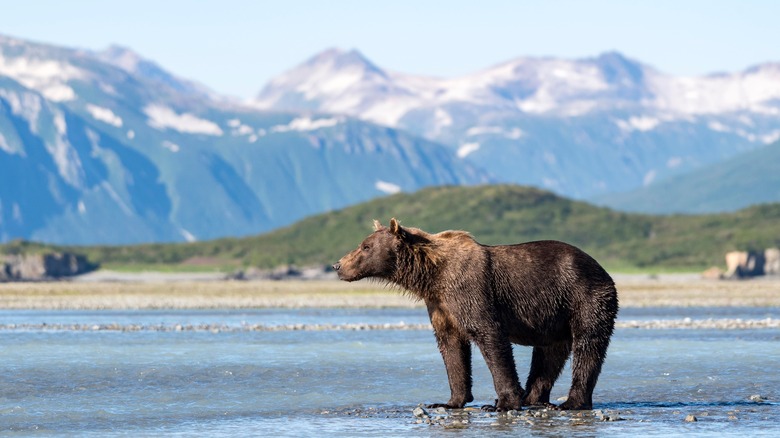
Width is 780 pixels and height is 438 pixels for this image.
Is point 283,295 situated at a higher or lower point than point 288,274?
lower

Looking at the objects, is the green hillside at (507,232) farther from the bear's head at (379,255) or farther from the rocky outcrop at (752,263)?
the bear's head at (379,255)

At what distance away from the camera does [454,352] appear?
83.8 ft

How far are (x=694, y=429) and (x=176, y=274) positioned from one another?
125863 millimetres

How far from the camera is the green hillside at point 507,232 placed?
156375mm

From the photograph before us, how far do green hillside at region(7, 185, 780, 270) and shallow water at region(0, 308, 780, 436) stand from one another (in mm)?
104742

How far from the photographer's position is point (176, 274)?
478ft

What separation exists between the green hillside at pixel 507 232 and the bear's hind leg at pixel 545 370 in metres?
121

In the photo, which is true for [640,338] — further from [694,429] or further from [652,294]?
[652,294]

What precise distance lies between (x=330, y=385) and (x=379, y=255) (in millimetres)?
6242

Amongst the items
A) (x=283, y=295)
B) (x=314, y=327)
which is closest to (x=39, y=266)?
(x=283, y=295)

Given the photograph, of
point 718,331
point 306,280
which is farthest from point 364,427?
point 306,280

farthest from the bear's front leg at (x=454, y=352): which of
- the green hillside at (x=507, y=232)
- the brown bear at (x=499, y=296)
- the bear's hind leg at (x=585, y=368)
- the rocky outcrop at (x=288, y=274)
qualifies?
the green hillside at (x=507, y=232)

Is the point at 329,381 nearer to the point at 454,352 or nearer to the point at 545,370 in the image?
the point at 454,352

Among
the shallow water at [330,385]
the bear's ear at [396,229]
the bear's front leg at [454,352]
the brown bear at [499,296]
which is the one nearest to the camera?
the shallow water at [330,385]
